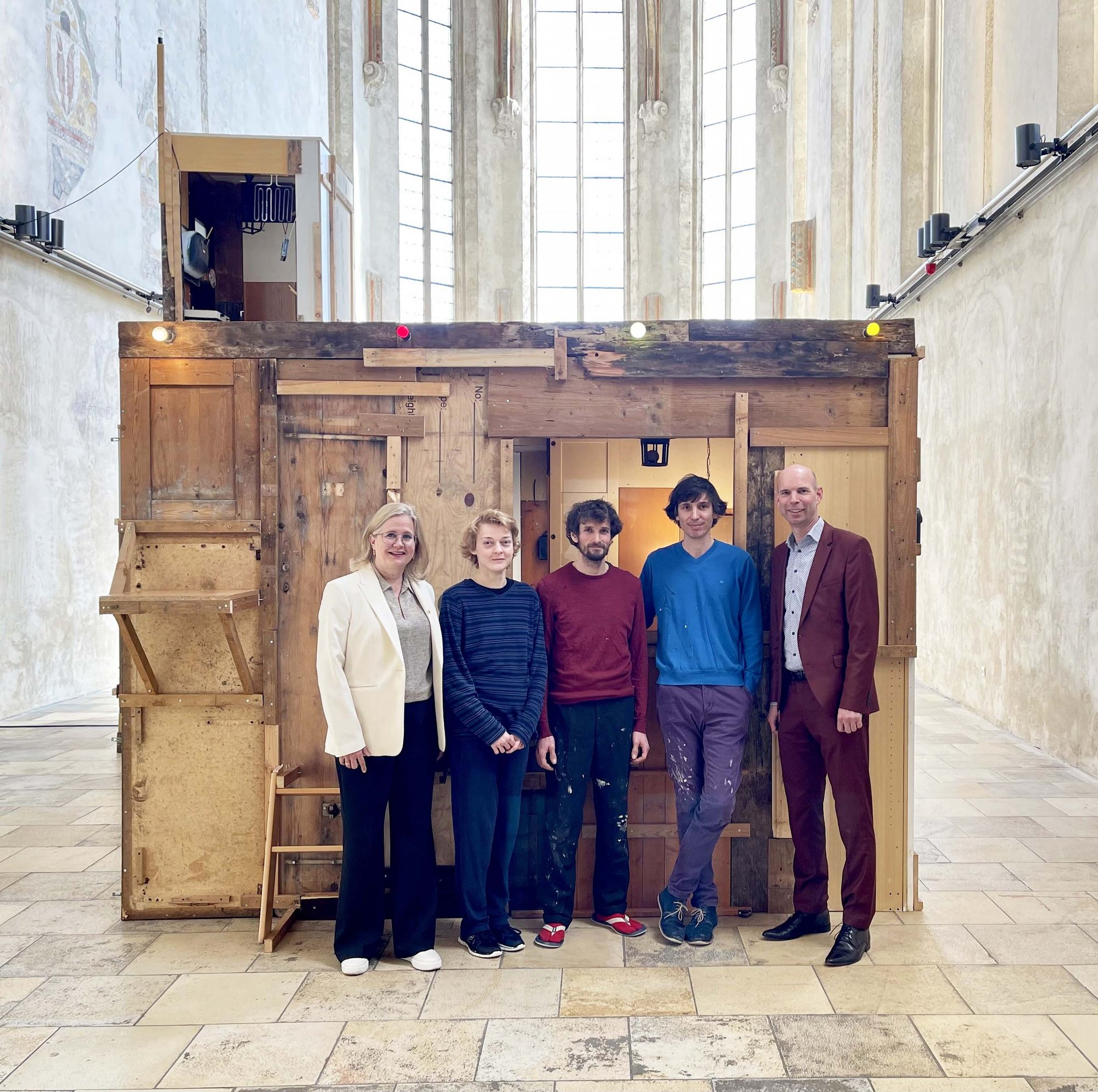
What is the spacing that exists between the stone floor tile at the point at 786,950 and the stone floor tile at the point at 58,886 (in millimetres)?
2986

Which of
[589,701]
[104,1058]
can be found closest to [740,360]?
[589,701]

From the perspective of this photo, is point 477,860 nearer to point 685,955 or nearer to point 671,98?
point 685,955

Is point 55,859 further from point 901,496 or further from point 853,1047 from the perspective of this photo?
point 901,496

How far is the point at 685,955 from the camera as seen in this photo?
4.00m

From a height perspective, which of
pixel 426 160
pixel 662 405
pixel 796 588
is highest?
pixel 426 160

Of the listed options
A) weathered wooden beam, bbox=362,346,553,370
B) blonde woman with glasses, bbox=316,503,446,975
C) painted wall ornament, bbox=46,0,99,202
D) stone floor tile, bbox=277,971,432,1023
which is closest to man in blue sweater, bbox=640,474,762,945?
weathered wooden beam, bbox=362,346,553,370

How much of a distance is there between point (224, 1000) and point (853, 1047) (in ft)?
7.04

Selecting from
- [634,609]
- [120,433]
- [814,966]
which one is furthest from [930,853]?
[120,433]

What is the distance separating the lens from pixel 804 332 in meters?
4.38

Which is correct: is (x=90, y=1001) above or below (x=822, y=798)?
below

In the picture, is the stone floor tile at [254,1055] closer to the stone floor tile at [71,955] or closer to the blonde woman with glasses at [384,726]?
the blonde woman with glasses at [384,726]

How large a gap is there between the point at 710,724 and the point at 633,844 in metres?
0.75

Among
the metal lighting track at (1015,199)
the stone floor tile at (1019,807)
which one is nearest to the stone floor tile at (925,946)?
the stone floor tile at (1019,807)

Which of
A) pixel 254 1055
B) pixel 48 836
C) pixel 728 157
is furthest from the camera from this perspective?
pixel 728 157
